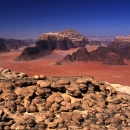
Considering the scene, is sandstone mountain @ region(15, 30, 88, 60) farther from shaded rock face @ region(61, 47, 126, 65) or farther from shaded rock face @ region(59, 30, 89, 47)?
shaded rock face @ region(61, 47, 126, 65)

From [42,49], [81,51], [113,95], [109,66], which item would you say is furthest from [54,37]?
[113,95]

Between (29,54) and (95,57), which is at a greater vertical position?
(29,54)

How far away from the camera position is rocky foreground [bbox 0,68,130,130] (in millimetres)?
9577

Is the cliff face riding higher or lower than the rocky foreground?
higher

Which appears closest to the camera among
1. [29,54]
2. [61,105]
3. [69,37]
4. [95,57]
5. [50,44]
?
[61,105]

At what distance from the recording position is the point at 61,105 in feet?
36.6

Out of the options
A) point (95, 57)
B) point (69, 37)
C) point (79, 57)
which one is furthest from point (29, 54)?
point (69, 37)

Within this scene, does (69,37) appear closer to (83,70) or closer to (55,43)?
(55,43)

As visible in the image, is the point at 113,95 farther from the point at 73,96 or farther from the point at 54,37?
the point at 54,37

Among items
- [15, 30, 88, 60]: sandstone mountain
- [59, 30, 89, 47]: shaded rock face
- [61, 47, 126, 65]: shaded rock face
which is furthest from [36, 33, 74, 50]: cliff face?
[61, 47, 126, 65]: shaded rock face

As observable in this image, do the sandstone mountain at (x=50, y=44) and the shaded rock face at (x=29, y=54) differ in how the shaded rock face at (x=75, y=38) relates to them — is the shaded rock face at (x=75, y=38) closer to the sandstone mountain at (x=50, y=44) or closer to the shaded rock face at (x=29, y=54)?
the sandstone mountain at (x=50, y=44)

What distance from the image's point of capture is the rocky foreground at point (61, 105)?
31.4 feet

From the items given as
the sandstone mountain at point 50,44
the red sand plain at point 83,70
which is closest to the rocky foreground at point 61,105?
the red sand plain at point 83,70

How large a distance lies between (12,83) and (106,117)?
5272 millimetres
